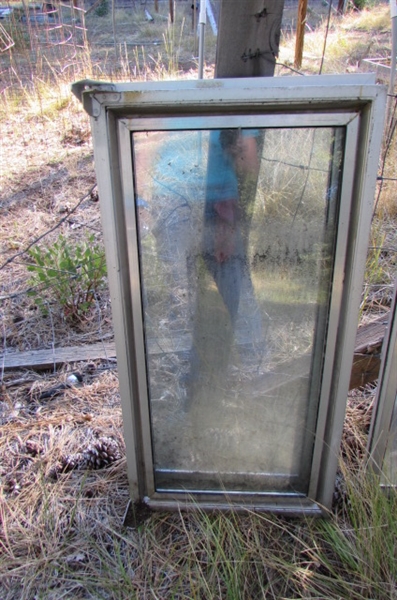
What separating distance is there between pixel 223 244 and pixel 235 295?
17 cm

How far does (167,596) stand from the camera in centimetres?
141

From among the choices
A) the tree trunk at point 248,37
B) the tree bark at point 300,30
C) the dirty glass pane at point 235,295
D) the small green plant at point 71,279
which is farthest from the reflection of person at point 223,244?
the tree bark at point 300,30

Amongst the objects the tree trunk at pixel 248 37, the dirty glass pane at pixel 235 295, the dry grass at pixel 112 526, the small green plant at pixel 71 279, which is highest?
the tree trunk at pixel 248 37

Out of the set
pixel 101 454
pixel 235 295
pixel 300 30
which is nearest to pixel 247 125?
pixel 235 295

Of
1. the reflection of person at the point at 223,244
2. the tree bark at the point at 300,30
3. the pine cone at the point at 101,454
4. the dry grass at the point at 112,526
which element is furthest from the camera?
the tree bark at the point at 300,30

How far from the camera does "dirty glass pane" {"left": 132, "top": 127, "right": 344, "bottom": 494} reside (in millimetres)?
1228

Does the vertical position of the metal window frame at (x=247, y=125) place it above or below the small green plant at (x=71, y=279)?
above

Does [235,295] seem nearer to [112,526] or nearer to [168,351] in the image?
[168,351]

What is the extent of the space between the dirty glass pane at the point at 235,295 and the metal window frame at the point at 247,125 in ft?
0.12

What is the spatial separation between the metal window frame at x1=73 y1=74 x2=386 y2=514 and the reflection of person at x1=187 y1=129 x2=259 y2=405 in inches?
3.3

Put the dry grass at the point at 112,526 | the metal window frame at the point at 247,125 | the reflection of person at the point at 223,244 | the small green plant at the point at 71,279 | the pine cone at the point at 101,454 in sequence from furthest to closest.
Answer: the small green plant at the point at 71,279
the pine cone at the point at 101,454
the dry grass at the point at 112,526
the reflection of person at the point at 223,244
the metal window frame at the point at 247,125

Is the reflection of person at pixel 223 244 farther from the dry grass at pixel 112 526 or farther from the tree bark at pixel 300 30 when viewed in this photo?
the tree bark at pixel 300 30

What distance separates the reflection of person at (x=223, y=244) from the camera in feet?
3.99

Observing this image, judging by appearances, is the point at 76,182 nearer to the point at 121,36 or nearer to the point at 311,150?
the point at 311,150
